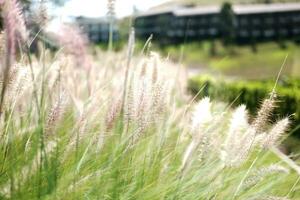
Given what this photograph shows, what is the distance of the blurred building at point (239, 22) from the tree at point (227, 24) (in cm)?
40

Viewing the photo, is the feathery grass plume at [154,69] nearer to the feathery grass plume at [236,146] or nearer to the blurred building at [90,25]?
the feathery grass plume at [236,146]

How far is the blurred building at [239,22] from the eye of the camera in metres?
72.5

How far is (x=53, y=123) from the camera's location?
98.5 inches

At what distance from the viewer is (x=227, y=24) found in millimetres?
72812

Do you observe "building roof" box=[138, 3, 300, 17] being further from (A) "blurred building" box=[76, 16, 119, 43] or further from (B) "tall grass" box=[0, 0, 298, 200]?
(B) "tall grass" box=[0, 0, 298, 200]

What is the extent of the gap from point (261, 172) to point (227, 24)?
71.0m

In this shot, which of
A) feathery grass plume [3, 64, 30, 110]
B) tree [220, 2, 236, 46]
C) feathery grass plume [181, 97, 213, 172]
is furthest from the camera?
tree [220, 2, 236, 46]

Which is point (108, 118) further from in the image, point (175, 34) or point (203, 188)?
point (175, 34)

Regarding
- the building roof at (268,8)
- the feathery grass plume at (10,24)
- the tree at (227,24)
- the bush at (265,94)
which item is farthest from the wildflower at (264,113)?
the building roof at (268,8)

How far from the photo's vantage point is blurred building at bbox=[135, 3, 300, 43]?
238 ft

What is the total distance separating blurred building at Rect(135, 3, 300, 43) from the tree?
40 cm

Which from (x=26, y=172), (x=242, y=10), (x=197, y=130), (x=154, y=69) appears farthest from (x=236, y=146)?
(x=242, y=10)

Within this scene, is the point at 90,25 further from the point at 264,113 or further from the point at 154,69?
the point at 264,113

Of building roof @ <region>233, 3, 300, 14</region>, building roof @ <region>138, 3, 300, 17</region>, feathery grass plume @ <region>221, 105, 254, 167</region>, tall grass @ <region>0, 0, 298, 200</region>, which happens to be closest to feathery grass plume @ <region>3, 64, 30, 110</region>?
tall grass @ <region>0, 0, 298, 200</region>
